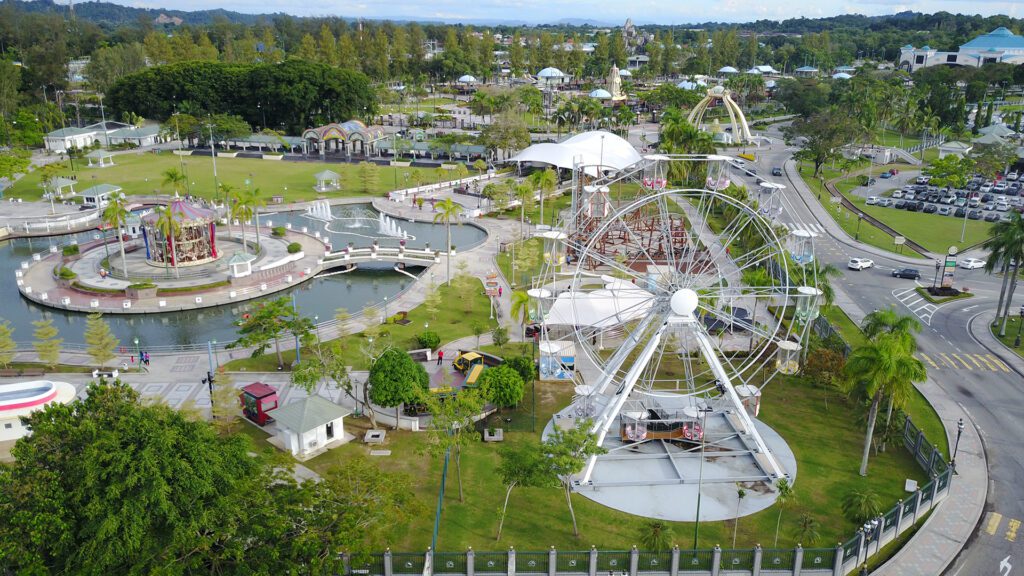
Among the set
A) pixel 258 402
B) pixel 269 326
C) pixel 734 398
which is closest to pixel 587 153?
pixel 269 326

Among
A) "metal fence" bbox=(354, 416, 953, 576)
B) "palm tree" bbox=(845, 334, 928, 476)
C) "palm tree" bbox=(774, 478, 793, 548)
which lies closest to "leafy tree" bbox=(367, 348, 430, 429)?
"metal fence" bbox=(354, 416, 953, 576)

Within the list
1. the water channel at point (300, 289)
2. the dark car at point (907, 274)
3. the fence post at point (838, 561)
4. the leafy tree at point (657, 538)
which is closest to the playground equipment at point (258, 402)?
the water channel at point (300, 289)

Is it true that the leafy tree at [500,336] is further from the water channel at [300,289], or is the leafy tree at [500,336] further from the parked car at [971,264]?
the parked car at [971,264]

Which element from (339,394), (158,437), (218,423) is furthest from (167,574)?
(339,394)

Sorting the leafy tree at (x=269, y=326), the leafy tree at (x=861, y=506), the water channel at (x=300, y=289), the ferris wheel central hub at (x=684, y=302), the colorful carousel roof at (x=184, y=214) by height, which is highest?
the ferris wheel central hub at (x=684, y=302)

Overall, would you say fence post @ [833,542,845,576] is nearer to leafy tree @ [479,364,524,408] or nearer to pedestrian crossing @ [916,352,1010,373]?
leafy tree @ [479,364,524,408]

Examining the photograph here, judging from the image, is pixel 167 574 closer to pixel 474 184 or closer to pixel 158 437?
pixel 158 437

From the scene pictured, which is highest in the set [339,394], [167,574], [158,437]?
[158,437]
